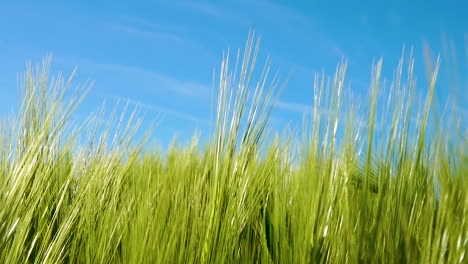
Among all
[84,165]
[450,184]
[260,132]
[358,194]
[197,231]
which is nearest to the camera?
[450,184]

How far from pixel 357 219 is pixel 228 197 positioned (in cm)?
29

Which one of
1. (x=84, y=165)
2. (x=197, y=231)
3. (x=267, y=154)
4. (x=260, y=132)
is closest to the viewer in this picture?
(x=197, y=231)

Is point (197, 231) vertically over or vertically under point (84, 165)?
under

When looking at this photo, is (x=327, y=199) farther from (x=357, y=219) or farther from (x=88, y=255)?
(x=88, y=255)

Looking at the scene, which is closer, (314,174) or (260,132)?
(314,174)

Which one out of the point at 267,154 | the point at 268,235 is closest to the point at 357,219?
the point at 268,235

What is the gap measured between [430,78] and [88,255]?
794 millimetres

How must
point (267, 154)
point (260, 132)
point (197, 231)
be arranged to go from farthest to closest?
point (267, 154) < point (260, 132) < point (197, 231)

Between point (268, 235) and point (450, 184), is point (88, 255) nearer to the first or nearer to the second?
point (268, 235)

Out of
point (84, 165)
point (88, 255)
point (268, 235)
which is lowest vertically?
point (88, 255)

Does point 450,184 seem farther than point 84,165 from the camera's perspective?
No

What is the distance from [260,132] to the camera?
135 cm

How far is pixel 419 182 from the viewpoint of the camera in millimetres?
1024

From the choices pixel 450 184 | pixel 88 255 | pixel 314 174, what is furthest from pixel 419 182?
pixel 88 255
